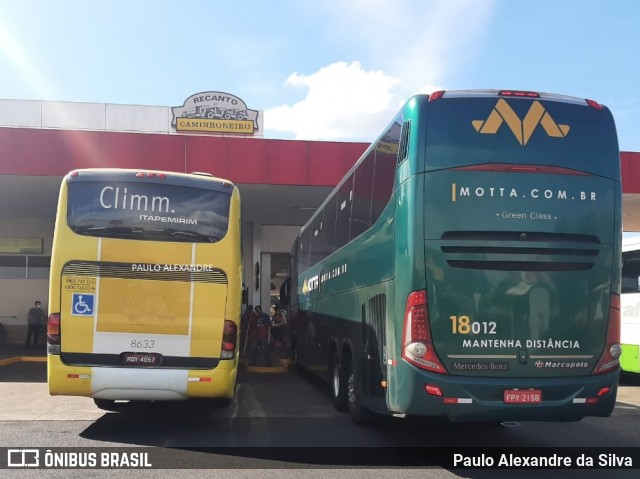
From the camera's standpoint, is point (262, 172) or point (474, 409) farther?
point (262, 172)

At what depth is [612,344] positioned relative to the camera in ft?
19.6

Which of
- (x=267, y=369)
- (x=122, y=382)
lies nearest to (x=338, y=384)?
(x=122, y=382)

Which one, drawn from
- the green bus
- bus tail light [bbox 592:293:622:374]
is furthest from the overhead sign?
bus tail light [bbox 592:293:622:374]

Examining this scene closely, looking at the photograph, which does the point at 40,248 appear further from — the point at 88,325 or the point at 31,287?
the point at 88,325

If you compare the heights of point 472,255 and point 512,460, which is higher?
point 472,255

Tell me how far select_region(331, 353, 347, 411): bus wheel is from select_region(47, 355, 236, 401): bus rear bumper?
246cm

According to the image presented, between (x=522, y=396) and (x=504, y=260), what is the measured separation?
1374 millimetres

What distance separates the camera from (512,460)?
627cm

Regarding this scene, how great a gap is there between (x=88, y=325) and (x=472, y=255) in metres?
4.90

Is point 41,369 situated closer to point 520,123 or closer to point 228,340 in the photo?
point 228,340

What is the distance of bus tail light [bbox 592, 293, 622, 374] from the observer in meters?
5.95

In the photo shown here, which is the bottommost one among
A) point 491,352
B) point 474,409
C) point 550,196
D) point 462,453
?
point 462,453

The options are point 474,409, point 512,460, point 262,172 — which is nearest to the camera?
point 474,409

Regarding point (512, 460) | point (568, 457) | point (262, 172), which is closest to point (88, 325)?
point (512, 460)
